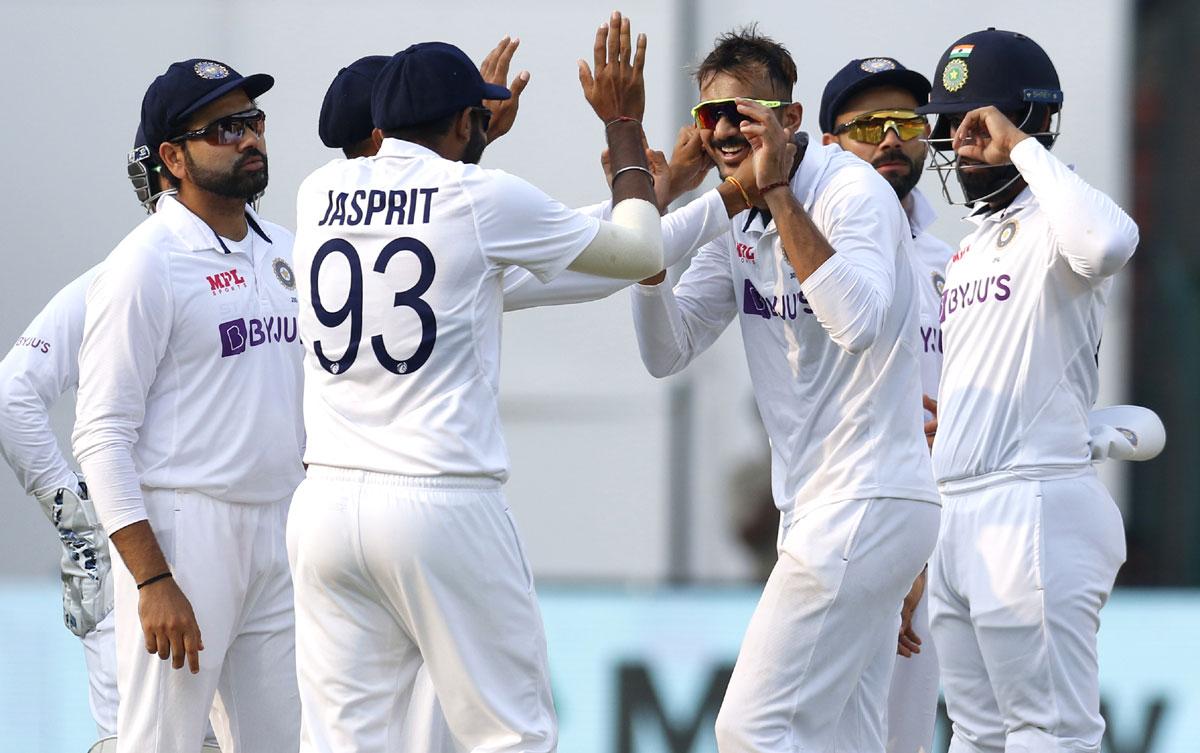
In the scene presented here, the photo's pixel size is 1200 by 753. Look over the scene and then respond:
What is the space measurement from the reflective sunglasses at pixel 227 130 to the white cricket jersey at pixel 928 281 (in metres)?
1.71

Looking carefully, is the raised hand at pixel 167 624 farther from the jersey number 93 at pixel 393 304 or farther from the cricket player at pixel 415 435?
the jersey number 93 at pixel 393 304

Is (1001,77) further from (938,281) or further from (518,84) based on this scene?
(518,84)

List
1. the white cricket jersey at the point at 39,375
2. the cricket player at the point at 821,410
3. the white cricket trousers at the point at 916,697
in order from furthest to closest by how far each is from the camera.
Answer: the white cricket jersey at the point at 39,375 → the white cricket trousers at the point at 916,697 → the cricket player at the point at 821,410

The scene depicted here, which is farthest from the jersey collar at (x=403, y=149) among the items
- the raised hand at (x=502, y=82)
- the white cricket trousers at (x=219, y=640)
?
the white cricket trousers at (x=219, y=640)

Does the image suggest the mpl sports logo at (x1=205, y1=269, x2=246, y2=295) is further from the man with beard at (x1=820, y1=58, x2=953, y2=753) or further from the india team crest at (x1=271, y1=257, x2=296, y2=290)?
the man with beard at (x1=820, y1=58, x2=953, y2=753)

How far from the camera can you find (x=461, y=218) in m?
3.35

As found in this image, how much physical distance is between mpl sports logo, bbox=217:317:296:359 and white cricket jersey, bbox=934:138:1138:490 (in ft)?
5.05

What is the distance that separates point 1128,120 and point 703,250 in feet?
9.47

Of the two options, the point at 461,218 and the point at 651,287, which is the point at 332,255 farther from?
the point at 651,287

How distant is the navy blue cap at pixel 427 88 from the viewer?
3447 millimetres

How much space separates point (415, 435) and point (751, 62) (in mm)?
1145

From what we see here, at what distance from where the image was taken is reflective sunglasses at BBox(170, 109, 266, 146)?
4.15 m

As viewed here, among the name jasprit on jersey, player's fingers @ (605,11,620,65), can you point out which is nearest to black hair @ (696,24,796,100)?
player's fingers @ (605,11,620,65)

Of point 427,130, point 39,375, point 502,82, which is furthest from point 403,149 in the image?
point 39,375
